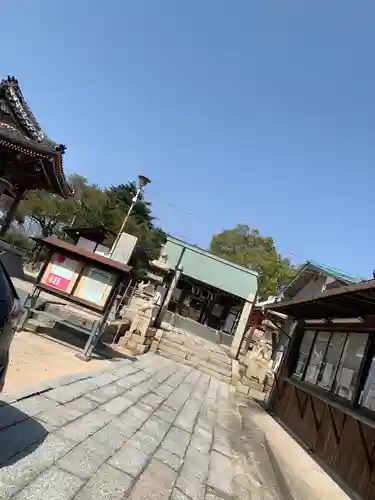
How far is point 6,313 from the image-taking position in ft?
9.62

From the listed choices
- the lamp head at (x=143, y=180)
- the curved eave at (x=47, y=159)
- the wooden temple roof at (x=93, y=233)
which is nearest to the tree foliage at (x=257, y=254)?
the wooden temple roof at (x=93, y=233)

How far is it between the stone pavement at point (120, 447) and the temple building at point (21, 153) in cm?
838

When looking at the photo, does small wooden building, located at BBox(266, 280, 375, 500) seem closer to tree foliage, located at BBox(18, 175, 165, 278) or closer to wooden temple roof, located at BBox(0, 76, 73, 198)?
wooden temple roof, located at BBox(0, 76, 73, 198)

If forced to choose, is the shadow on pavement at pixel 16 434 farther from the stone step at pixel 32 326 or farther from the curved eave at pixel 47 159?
the curved eave at pixel 47 159

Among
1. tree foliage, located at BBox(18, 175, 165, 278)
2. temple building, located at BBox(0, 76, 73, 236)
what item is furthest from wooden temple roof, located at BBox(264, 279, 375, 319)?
tree foliage, located at BBox(18, 175, 165, 278)

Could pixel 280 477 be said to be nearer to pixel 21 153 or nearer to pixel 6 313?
pixel 6 313

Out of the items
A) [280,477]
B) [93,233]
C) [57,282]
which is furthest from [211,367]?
[93,233]

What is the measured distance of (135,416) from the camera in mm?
6027

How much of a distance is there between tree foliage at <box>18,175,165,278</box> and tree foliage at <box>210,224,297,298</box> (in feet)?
35.1

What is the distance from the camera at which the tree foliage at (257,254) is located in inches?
1965

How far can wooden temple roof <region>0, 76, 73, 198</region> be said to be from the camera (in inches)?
527

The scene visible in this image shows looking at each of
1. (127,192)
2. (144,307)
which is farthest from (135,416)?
(127,192)

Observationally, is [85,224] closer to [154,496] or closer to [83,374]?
[83,374]

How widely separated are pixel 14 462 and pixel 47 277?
6.50 m
